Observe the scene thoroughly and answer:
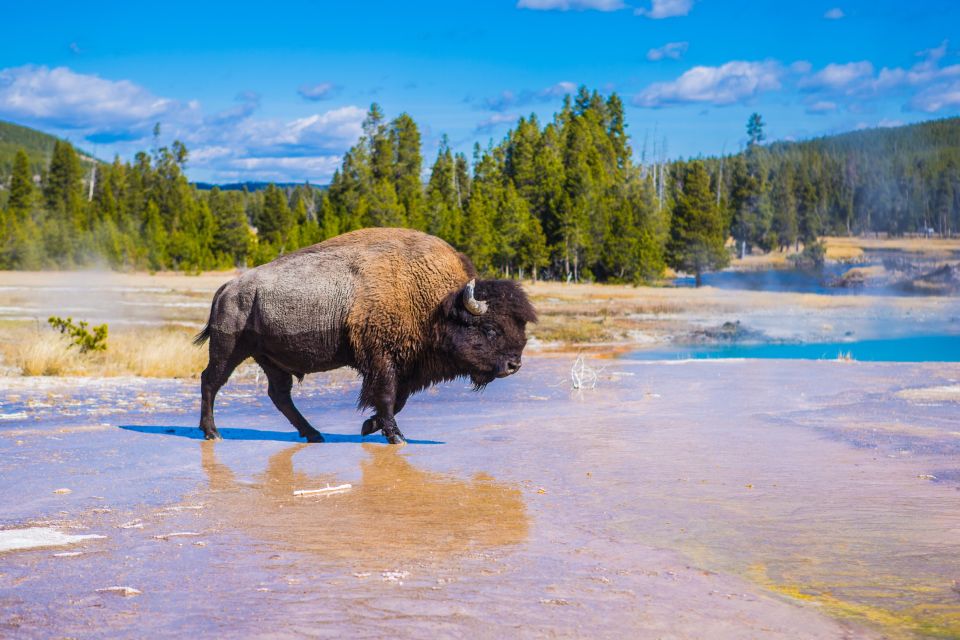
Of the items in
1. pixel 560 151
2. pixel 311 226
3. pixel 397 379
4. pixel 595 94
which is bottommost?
pixel 397 379

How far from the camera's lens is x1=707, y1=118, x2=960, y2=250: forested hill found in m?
115

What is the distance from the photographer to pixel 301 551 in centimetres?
592

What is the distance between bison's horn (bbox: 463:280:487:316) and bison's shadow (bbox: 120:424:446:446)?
1535 millimetres

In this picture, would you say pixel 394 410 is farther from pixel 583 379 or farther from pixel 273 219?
pixel 273 219

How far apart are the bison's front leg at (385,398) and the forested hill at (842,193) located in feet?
339

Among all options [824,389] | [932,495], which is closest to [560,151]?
[824,389]

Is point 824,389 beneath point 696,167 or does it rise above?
beneath

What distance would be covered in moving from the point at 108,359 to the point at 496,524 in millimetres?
13746

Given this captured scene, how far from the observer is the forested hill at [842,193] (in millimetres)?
114863

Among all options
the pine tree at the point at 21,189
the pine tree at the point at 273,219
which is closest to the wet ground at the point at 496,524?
the pine tree at the point at 273,219

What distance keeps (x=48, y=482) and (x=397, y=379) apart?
386 cm

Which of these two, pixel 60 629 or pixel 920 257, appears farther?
pixel 920 257

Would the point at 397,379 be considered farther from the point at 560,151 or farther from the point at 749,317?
the point at 560,151

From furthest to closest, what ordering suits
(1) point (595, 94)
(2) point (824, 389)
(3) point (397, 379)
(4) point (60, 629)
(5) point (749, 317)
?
(1) point (595, 94), (5) point (749, 317), (2) point (824, 389), (3) point (397, 379), (4) point (60, 629)
